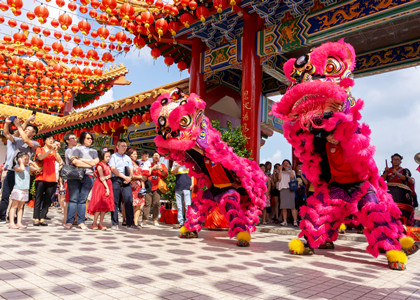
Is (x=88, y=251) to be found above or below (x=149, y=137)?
below

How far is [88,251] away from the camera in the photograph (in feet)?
11.8

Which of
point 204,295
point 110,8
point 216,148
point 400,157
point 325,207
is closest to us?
point 204,295

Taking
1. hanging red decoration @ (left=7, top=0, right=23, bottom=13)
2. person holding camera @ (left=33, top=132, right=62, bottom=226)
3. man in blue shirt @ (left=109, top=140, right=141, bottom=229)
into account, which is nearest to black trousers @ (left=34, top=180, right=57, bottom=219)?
person holding camera @ (left=33, top=132, right=62, bottom=226)

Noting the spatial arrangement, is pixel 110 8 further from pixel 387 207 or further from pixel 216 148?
pixel 387 207

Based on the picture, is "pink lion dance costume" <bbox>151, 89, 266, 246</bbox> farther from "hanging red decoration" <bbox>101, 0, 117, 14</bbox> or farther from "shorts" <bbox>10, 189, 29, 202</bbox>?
"hanging red decoration" <bbox>101, 0, 117, 14</bbox>

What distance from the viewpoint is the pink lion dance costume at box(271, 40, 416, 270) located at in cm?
355

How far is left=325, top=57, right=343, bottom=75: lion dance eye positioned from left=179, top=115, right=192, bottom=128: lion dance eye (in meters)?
1.85

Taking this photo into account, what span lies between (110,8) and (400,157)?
6.94 m

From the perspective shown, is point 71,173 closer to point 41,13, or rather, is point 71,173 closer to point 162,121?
point 162,121

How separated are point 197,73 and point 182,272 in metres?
7.04

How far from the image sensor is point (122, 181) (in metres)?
5.93

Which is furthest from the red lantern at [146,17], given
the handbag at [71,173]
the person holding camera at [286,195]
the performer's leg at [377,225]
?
the performer's leg at [377,225]

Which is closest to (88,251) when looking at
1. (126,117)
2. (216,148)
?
(216,148)

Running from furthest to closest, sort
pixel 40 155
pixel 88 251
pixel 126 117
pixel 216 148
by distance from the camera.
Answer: pixel 126 117 < pixel 40 155 < pixel 216 148 < pixel 88 251
